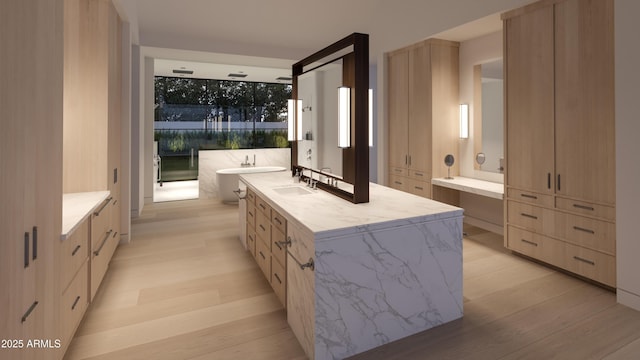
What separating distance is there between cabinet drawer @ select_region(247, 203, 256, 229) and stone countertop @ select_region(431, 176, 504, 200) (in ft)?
8.05

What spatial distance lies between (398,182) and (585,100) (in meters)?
2.85

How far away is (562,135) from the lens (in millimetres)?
3160

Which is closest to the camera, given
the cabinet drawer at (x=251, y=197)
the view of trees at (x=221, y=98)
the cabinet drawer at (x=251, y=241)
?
the cabinet drawer at (x=251, y=197)

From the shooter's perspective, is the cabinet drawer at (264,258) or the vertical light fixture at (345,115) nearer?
the vertical light fixture at (345,115)

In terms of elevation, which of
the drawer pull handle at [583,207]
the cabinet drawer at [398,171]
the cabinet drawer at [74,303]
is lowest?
the cabinet drawer at [74,303]

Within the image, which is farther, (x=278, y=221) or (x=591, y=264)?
(x=591, y=264)

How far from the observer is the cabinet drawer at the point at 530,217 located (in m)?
3.35

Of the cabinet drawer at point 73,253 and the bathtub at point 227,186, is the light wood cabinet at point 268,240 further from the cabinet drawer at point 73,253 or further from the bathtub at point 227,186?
the bathtub at point 227,186

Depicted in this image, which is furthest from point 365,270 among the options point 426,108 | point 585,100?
point 426,108

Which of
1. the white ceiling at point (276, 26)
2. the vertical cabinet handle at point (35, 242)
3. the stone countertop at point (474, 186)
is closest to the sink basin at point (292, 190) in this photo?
the vertical cabinet handle at point (35, 242)

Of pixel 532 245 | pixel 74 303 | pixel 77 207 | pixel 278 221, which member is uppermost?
pixel 77 207

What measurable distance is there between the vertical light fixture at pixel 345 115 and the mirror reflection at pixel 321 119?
159 millimetres

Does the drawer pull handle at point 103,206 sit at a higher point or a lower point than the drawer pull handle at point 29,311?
higher

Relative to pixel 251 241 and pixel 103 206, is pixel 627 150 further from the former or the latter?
pixel 103 206
